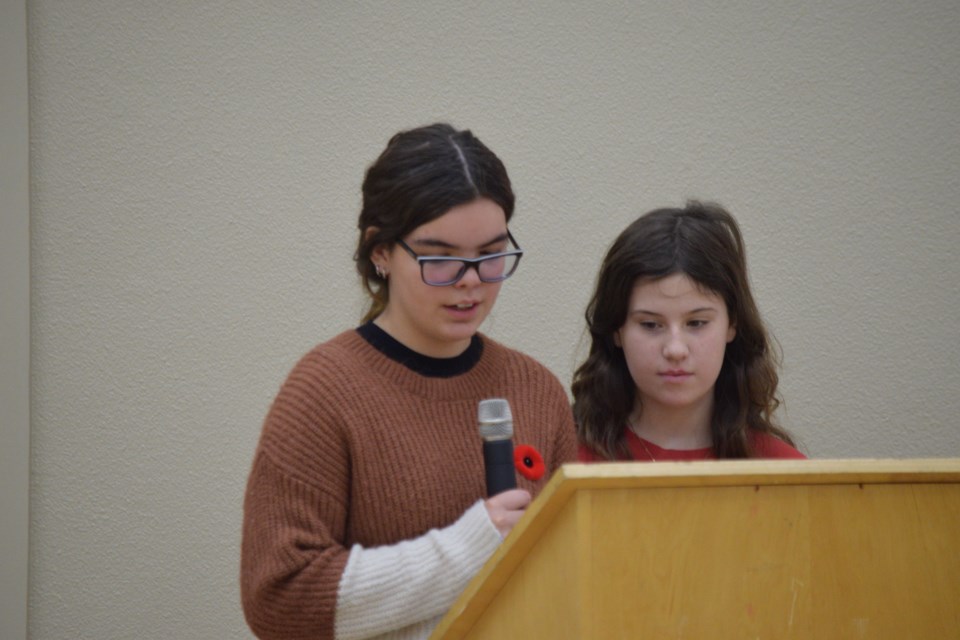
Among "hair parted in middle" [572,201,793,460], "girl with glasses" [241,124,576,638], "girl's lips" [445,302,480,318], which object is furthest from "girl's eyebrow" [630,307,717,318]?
"girl's lips" [445,302,480,318]

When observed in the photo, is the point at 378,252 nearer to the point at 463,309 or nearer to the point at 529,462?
the point at 463,309

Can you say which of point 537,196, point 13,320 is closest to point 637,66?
point 537,196

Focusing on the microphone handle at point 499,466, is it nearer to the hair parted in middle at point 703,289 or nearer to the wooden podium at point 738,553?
the wooden podium at point 738,553

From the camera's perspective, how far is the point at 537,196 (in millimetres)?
2760

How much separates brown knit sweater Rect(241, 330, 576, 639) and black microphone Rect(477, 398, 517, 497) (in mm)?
91

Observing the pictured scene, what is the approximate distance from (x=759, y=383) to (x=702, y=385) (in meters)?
0.19

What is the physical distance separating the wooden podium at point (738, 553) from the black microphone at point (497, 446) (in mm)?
250

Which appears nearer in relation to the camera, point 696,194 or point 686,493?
point 686,493

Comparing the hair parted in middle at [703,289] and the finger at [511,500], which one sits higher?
the hair parted in middle at [703,289]

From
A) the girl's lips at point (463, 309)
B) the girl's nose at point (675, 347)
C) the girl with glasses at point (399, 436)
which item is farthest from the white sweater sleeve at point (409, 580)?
the girl's nose at point (675, 347)

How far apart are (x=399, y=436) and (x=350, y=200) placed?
4.52 feet

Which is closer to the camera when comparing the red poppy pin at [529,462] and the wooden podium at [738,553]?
the wooden podium at [738,553]

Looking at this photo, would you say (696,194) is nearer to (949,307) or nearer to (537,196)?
(537,196)

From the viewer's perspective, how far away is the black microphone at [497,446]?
1285mm
